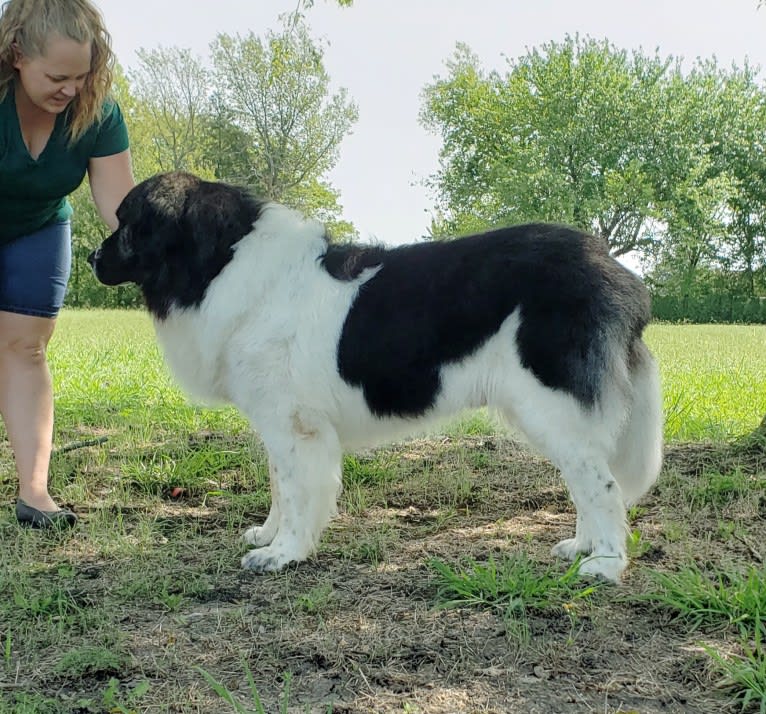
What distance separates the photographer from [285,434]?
336 centimetres

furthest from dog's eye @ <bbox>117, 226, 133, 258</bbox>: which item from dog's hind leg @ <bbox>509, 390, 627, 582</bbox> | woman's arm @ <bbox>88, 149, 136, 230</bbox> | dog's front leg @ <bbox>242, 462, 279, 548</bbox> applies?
dog's hind leg @ <bbox>509, 390, 627, 582</bbox>

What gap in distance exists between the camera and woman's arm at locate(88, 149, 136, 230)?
367 cm

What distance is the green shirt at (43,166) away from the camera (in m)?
3.36

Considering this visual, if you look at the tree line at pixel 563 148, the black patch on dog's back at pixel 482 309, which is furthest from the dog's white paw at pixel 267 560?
the tree line at pixel 563 148

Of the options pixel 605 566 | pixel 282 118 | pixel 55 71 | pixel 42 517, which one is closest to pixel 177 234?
pixel 55 71

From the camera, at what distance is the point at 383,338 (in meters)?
3.26

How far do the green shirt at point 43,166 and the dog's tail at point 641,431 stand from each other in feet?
8.52

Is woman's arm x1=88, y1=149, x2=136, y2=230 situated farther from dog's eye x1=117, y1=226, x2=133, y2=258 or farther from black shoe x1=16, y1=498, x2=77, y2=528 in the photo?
black shoe x1=16, y1=498, x2=77, y2=528

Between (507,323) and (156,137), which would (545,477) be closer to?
(507,323)

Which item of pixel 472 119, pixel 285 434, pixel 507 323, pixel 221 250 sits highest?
pixel 472 119

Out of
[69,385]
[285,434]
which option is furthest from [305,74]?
[285,434]

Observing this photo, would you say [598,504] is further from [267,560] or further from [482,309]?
[267,560]

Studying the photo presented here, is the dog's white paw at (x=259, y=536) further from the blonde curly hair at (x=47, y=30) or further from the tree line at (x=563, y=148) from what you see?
the tree line at (x=563, y=148)

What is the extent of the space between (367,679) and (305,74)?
28837 mm
